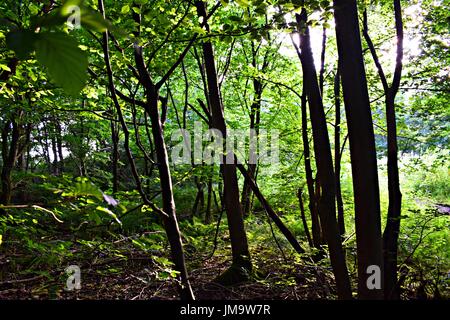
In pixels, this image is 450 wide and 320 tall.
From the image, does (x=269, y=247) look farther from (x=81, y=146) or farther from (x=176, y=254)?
(x=81, y=146)

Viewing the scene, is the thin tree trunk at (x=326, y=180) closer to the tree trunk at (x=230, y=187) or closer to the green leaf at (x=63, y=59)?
the tree trunk at (x=230, y=187)

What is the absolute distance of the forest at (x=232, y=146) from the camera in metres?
1.80

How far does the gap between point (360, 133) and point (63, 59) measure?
6.84 feet

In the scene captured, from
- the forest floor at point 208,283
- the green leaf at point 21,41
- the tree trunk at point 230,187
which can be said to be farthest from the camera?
the tree trunk at point 230,187

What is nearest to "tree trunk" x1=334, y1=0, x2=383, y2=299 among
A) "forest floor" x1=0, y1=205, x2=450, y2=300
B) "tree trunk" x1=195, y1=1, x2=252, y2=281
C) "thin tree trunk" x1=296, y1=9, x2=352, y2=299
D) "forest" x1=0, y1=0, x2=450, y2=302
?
"forest" x1=0, y1=0, x2=450, y2=302

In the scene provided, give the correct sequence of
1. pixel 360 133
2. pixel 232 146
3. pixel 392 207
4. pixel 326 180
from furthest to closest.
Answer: pixel 232 146
pixel 392 207
pixel 326 180
pixel 360 133

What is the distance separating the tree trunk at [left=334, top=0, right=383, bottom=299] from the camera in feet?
7.06

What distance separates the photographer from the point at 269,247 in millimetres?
5488

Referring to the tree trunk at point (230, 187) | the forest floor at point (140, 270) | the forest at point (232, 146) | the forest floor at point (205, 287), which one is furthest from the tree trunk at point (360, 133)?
the tree trunk at point (230, 187)

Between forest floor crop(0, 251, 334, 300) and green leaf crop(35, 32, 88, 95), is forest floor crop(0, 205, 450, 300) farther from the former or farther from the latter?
green leaf crop(35, 32, 88, 95)

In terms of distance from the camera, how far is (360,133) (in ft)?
7.14

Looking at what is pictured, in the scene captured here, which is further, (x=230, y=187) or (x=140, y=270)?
(x=230, y=187)

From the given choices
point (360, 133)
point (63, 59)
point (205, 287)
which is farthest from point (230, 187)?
point (63, 59)

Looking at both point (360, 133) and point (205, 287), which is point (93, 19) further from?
point (205, 287)
